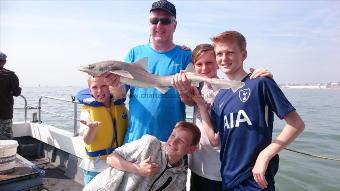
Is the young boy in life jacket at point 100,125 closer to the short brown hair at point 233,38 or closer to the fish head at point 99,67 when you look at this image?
the fish head at point 99,67

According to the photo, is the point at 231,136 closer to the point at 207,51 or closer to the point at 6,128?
the point at 207,51

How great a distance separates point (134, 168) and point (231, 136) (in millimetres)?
998

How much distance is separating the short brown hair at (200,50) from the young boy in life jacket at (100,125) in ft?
3.67

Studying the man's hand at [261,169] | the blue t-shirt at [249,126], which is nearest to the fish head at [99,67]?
the blue t-shirt at [249,126]

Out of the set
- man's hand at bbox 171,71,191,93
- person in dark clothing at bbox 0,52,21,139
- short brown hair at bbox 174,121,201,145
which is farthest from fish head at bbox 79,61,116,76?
person in dark clothing at bbox 0,52,21,139

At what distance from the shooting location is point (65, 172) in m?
7.52

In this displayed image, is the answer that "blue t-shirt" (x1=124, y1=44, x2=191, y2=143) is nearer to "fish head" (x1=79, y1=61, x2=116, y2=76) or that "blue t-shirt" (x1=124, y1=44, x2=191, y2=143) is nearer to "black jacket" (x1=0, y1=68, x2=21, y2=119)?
"fish head" (x1=79, y1=61, x2=116, y2=76)

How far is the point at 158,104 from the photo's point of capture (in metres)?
3.83

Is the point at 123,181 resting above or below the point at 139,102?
below

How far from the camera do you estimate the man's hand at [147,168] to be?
3098mm

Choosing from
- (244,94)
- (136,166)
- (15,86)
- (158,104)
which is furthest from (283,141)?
A: (15,86)

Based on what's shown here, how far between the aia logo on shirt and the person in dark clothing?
6825 mm

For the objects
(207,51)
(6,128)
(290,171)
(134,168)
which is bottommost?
(290,171)

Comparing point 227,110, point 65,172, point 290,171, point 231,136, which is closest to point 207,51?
point 227,110
